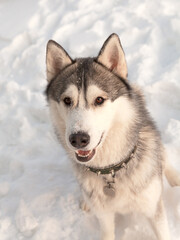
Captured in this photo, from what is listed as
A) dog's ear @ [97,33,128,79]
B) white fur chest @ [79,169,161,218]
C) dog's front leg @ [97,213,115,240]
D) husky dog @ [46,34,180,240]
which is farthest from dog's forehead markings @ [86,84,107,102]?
dog's front leg @ [97,213,115,240]

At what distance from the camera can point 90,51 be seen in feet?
15.7

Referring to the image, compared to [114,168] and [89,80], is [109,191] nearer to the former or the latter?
[114,168]

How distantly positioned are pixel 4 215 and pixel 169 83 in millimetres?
2867

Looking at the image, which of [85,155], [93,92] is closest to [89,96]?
[93,92]

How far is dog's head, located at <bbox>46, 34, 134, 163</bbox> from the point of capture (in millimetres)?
1821

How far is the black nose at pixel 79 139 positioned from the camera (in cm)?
177

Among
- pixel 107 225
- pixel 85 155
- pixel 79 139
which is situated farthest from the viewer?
pixel 107 225

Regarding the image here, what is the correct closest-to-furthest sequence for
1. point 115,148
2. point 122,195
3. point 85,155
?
1. point 85,155
2. point 115,148
3. point 122,195

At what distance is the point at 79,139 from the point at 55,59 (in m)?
0.85

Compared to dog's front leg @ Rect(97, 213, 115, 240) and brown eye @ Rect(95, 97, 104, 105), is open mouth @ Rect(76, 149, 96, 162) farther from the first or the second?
dog's front leg @ Rect(97, 213, 115, 240)

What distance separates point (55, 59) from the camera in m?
2.26

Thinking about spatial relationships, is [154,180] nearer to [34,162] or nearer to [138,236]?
[138,236]

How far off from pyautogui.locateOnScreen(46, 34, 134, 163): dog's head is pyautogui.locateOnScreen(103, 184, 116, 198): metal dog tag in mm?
438

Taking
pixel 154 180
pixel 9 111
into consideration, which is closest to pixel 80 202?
pixel 154 180
